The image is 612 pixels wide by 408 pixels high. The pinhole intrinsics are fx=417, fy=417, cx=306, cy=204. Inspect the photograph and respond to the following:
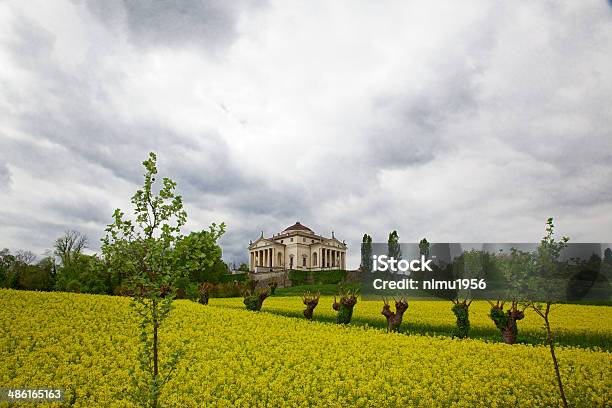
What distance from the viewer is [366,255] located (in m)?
73.7

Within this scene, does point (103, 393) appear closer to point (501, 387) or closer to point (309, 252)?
point (501, 387)

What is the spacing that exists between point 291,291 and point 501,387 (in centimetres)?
4878

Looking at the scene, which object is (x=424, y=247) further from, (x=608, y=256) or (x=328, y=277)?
(x=608, y=256)

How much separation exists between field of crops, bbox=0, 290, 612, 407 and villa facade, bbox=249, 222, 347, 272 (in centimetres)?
8543

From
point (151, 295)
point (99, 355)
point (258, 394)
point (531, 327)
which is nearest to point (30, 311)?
point (99, 355)

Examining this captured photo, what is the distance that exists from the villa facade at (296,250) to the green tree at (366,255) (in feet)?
99.2

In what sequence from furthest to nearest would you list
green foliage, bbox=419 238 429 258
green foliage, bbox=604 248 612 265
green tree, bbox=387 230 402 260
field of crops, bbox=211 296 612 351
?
green tree, bbox=387 230 402 260
green foliage, bbox=419 238 429 258
green foliage, bbox=604 248 612 265
field of crops, bbox=211 296 612 351

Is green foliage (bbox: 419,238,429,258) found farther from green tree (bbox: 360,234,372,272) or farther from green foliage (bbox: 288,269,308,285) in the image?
green foliage (bbox: 288,269,308,285)

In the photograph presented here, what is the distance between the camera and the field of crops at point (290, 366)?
34.1ft

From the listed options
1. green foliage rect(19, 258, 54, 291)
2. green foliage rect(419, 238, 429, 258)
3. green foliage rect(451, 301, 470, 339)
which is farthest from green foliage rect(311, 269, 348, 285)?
green foliage rect(451, 301, 470, 339)

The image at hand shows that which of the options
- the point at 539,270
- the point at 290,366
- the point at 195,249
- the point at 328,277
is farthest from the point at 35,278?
the point at 539,270

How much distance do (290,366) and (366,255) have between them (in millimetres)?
61946

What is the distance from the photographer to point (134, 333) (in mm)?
17062

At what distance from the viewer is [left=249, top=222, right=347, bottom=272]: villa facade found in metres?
105
